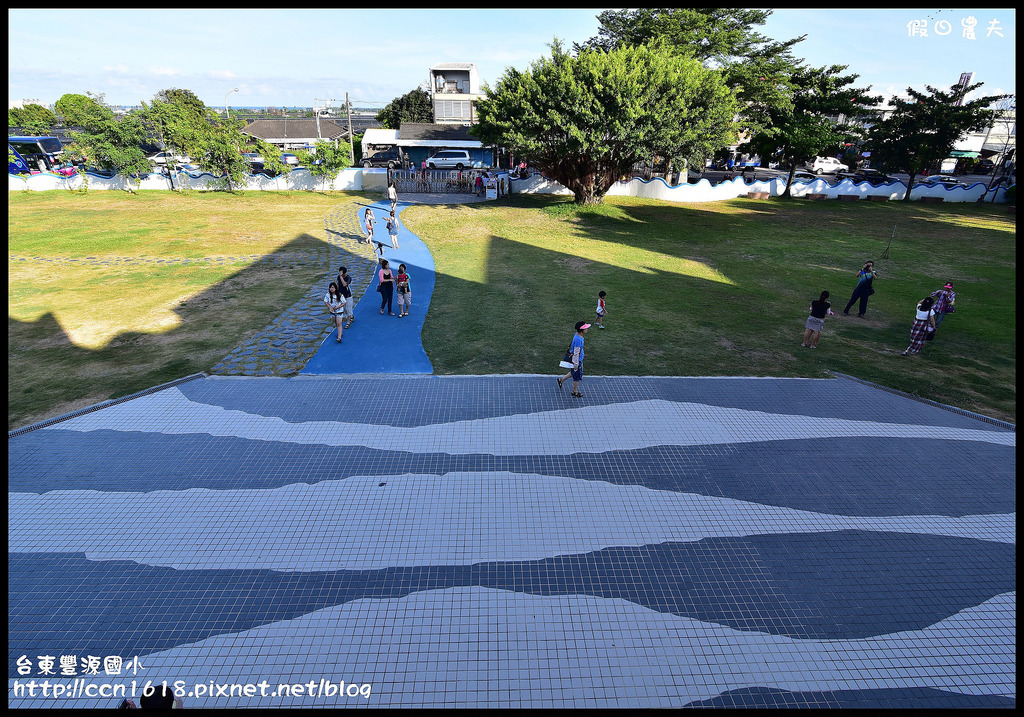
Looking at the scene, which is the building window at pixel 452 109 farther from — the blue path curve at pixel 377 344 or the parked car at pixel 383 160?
the blue path curve at pixel 377 344

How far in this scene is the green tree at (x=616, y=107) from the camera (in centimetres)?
2272

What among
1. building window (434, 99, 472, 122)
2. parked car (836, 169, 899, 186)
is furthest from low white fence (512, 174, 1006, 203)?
building window (434, 99, 472, 122)

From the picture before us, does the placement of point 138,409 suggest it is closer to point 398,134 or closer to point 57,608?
point 57,608

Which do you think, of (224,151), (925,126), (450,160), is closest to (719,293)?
(925,126)

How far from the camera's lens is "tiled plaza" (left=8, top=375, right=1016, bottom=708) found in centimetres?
506

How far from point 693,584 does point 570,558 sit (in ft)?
4.70

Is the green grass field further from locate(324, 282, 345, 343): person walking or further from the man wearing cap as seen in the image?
locate(324, 282, 345, 343): person walking

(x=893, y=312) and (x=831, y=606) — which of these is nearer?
(x=831, y=606)

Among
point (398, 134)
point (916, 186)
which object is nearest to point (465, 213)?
point (398, 134)

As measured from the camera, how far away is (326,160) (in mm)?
33719

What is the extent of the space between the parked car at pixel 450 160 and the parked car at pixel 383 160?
4.11 metres

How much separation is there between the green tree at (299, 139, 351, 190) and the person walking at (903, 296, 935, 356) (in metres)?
Result: 32.1

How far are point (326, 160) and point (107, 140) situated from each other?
41.3ft

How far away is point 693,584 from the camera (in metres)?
5.99
